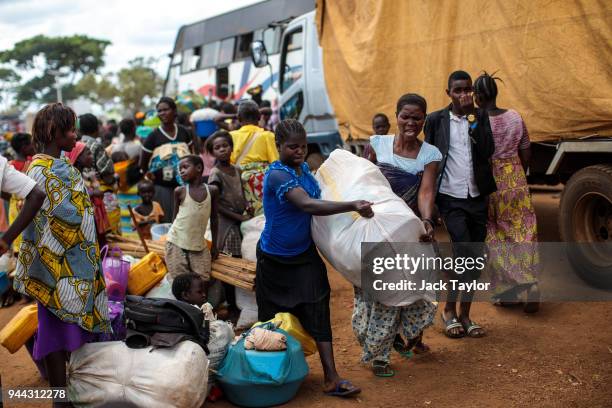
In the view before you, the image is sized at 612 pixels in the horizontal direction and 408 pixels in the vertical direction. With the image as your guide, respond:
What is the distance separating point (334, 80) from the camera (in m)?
8.59

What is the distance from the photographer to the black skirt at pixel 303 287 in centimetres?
400

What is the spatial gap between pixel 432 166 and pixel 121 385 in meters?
2.21

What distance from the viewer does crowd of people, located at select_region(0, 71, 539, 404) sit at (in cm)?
357

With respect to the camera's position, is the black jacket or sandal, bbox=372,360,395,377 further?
the black jacket


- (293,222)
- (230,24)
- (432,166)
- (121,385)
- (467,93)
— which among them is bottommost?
(121,385)

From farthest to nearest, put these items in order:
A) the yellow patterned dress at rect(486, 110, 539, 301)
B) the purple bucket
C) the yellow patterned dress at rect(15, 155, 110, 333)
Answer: the purple bucket < the yellow patterned dress at rect(486, 110, 539, 301) < the yellow patterned dress at rect(15, 155, 110, 333)

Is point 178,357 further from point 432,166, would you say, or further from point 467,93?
point 467,93

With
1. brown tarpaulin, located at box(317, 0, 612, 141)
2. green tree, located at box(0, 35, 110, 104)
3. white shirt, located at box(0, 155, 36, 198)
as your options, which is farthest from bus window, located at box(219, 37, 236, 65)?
green tree, located at box(0, 35, 110, 104)

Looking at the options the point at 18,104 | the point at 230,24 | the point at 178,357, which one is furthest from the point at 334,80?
the point at 18,104

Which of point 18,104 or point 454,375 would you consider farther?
point 18,104

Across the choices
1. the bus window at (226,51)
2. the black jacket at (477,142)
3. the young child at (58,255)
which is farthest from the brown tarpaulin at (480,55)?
the bus window at (226,51)

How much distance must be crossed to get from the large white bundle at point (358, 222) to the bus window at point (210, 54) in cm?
1532

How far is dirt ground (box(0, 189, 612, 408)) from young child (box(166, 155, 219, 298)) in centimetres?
121

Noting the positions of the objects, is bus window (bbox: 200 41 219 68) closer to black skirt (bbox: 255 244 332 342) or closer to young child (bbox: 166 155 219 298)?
young child (bbox: 166 155 219 298)
